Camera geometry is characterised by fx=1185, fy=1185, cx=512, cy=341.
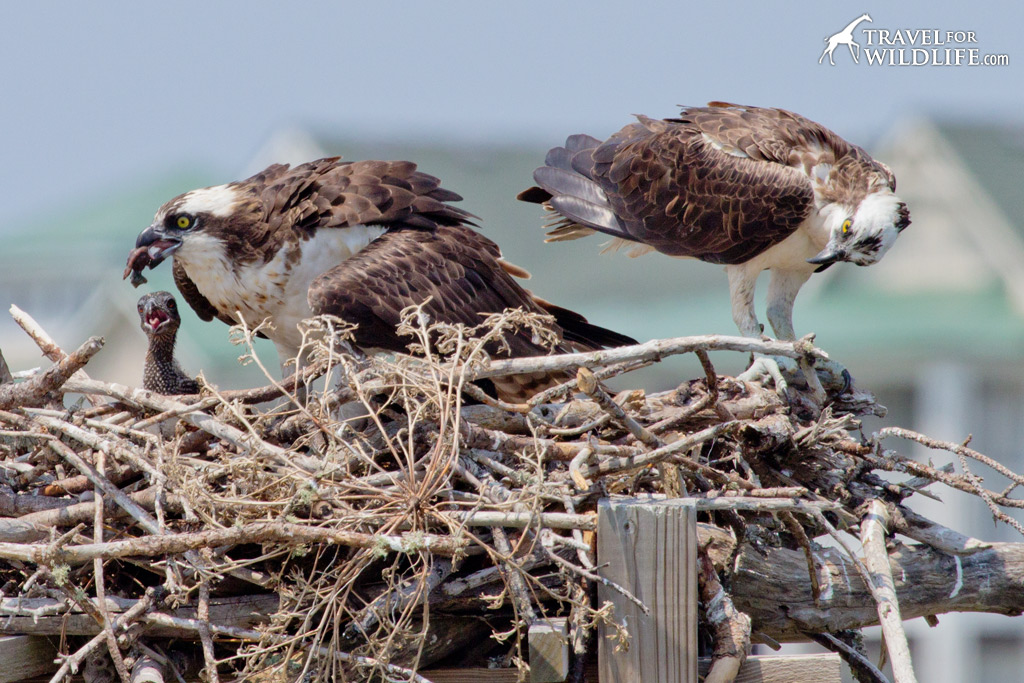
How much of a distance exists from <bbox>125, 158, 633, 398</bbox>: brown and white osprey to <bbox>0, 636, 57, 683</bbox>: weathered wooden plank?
5.06 feet

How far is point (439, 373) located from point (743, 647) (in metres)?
1.18

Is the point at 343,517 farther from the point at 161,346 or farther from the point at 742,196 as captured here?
the point at 742,196

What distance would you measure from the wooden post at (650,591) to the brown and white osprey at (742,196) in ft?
9.11

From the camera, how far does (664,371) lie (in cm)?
1656

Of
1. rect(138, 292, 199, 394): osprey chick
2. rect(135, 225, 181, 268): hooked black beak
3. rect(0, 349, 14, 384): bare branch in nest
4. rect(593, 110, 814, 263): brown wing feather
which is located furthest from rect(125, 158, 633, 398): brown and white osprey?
rect(593, 110, 814, 263): brown wing feather

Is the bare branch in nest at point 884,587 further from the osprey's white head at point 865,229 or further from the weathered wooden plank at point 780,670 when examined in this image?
the osprey's white head at point 865,229

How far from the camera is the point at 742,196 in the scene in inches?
227

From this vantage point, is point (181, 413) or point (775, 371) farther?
point (775, 371)

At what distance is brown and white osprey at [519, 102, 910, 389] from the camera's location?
5668 mm

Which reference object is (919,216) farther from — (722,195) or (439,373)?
(439,373)

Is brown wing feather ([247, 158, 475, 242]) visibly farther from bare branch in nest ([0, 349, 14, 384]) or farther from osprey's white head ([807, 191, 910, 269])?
osprey's white head ([807, 191, 910, 269])

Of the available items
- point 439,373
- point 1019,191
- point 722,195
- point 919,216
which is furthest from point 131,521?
point 1019,191

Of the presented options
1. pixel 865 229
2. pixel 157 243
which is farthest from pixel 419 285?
pixel 865 229

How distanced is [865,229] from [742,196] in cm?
61
